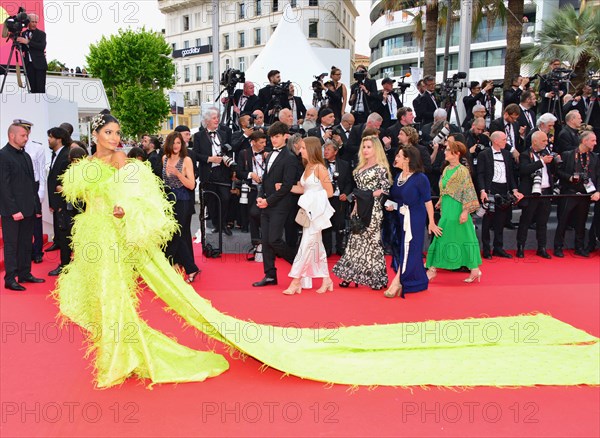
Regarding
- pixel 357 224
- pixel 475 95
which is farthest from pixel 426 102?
pixel 357 224

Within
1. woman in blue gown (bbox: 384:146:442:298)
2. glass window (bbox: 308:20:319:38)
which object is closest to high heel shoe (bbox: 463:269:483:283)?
woman in blue gown (bbox: 384:146:442:298)

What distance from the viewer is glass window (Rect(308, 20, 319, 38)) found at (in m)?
57.3

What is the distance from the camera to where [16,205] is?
21.5 ft

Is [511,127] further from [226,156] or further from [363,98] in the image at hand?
[226,156]

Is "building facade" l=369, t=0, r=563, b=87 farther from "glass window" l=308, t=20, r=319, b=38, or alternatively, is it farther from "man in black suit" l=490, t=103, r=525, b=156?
"man in black suit" l=490, t=103, r=525, b=156

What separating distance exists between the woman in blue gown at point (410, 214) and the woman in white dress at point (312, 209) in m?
0.74

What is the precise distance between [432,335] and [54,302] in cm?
380

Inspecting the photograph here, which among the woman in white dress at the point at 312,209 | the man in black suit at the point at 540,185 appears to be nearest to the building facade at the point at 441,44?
the man in black suit at the point at 540,185

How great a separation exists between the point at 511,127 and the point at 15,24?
8.47 metres

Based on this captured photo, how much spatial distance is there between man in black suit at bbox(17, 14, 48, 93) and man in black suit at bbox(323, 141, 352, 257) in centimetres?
624

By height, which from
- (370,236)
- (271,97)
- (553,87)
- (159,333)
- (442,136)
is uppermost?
(553,87)

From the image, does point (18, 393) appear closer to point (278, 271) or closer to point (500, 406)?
point (500, 406)

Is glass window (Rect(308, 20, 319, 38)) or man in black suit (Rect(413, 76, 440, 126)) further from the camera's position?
glass window (Rect(308, 20, 319, 38))

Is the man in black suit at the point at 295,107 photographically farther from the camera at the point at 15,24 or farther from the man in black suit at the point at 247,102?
the camera at the point at 15,24
